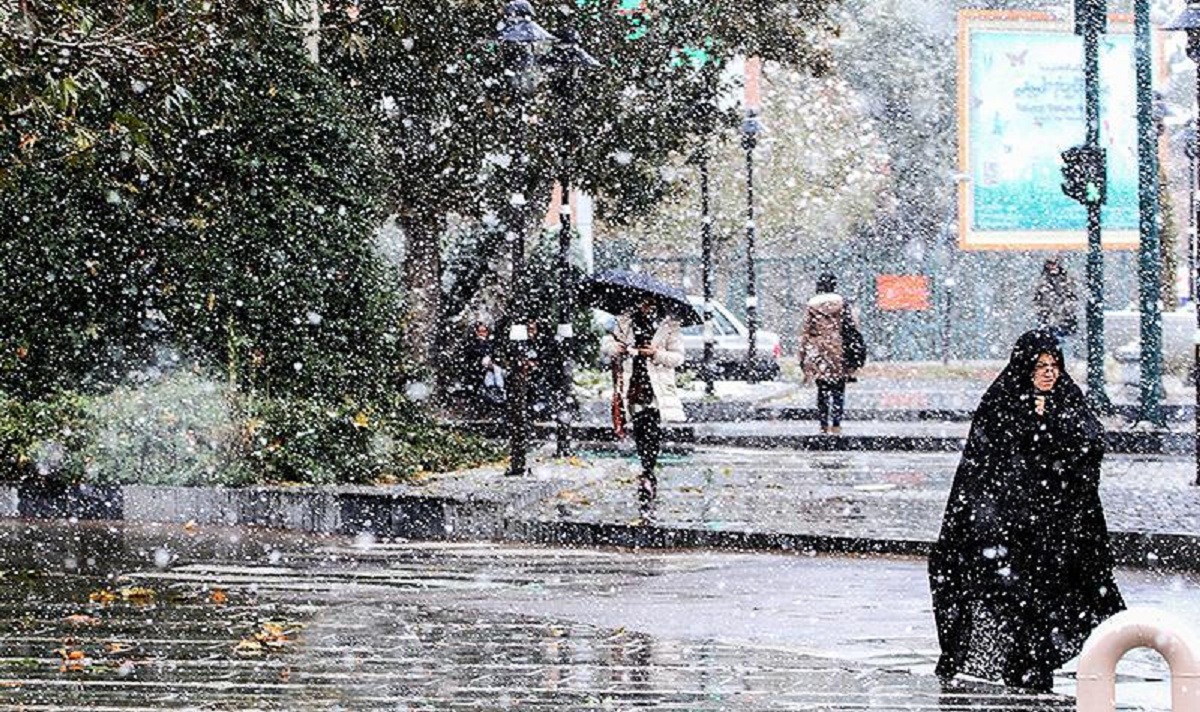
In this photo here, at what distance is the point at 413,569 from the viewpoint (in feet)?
45.5

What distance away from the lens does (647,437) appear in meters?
17.5

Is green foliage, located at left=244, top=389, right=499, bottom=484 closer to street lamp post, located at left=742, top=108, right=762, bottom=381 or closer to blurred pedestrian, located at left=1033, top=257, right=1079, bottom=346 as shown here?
blurred pedestrian, located at left=1033, top=257, right=1079, bottom=346

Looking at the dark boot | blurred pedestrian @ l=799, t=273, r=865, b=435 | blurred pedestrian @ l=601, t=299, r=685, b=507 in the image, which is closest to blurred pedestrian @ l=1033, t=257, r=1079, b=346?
blurred pedestrian @ l=799, t=273, r=865, b=435

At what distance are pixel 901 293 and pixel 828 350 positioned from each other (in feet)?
100

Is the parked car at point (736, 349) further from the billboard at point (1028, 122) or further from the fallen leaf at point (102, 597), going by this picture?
the fallen leaf at point (102, 597)

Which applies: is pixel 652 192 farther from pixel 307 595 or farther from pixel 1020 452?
pixel 1020 452

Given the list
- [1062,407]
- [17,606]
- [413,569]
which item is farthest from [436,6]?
[1062,407]

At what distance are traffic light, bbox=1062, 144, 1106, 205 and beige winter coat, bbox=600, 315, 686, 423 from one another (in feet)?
22.6

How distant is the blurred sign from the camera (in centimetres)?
5572

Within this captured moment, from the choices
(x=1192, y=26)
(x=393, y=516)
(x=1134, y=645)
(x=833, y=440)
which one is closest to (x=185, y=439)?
(x=393, y=516)

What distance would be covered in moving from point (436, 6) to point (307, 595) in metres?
12.4

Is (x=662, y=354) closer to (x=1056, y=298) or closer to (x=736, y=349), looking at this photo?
(x=1056, y=298)

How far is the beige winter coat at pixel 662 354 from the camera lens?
739 inches

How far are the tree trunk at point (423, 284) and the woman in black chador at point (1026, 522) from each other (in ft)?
60.1
